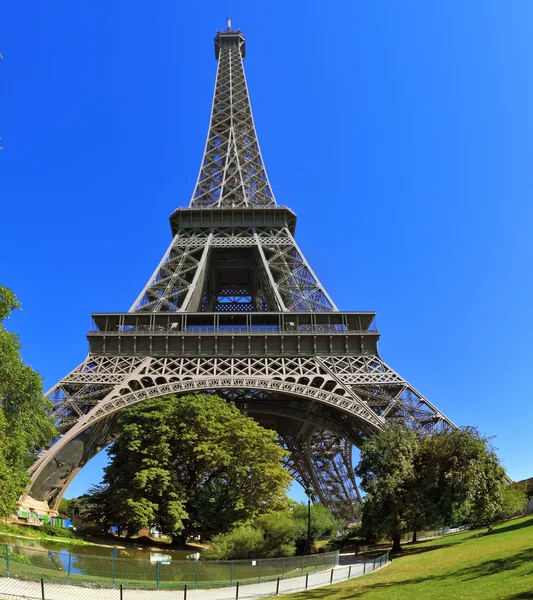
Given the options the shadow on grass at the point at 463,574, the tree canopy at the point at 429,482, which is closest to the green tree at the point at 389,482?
the tree canopy at the point at 429,482

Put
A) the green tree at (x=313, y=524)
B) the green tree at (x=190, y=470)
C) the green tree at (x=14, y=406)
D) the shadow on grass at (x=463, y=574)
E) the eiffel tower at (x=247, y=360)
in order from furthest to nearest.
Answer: the eiffel tower at (x=247, y=360)
the green tree at (x=190, y=470)
the green tree at (x=313, y=524)
the green tree at (x=14, y=406)
the shadow on grass at (x=463, y=574)

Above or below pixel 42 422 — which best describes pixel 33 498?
below

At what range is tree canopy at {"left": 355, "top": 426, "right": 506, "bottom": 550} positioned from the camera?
2667 centimetres

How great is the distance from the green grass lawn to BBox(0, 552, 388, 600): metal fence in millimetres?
1167

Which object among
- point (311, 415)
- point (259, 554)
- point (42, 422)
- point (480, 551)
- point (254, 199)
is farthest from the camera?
point (254, 199)

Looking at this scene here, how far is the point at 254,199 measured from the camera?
58219 mm

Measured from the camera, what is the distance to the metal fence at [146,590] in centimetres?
1237

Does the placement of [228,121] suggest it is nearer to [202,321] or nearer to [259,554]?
[202,321]

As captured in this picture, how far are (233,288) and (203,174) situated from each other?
573 inches

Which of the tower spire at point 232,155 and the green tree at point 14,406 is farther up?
the tower spire at point 232,155

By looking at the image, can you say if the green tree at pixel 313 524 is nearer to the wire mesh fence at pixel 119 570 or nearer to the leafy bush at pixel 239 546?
the leafy bush at pixel 239 546

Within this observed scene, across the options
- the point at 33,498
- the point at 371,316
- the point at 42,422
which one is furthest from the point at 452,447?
the point at 33,498

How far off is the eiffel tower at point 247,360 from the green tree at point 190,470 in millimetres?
1939

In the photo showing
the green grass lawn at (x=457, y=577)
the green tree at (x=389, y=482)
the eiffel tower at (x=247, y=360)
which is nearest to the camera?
the green grass lawn at (x=457, y=577)
